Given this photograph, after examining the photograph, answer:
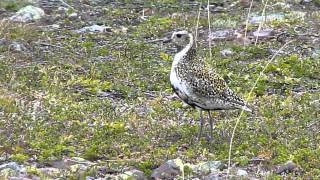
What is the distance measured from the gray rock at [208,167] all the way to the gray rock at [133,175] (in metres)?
0.61

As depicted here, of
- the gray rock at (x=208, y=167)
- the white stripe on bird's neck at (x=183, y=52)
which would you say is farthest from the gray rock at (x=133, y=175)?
the white stripe on bird's neck at (x=183, y=52)

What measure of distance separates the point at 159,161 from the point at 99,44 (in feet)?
20.6

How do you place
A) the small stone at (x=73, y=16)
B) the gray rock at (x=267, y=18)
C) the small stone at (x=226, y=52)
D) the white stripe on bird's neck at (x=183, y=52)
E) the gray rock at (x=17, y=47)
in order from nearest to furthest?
the white stripe on bird's neck at (x=183, y=52) → the gray rock at (x=17, y=47) → the small stone at (x=226, y=52) → the gray rock at (x=267, y=18) → the small stone at (x=73, y=16)

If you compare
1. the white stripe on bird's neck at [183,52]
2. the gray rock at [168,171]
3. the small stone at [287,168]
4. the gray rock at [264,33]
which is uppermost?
the white stripe on bird's neck at [183,52]

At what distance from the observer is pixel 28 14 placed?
17547 millimetres

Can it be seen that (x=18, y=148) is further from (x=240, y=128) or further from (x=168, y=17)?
(x=168, y=17)

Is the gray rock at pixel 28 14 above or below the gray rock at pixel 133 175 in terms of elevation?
below

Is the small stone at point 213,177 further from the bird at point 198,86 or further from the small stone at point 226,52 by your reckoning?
the small stone at point 226,52

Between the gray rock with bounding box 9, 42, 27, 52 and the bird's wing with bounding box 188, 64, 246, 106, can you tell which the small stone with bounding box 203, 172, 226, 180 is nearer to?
the bird's wing with bounding box 188, 64, 246, 106

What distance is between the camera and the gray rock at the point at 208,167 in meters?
9.70

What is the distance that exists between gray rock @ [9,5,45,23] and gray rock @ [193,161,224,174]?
27.2 feet

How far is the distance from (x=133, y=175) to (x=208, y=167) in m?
0.88

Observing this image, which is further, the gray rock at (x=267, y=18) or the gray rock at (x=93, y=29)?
the gray rock at (x=267, y=18)

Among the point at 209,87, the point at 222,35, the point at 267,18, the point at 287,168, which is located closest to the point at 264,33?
the point at 222,35
